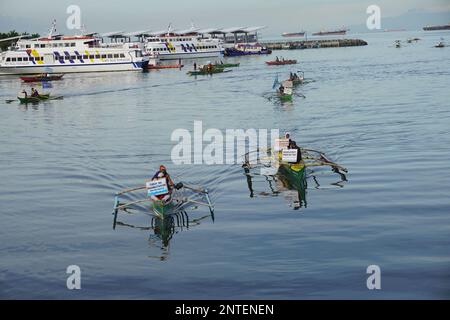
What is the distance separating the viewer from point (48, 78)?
336 ft

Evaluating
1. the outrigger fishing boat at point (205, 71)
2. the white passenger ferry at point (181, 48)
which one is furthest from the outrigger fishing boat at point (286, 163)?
the white passenger ferry at point (181, 48)

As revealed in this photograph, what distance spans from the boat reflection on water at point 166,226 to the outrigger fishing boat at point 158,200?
9.7 inches

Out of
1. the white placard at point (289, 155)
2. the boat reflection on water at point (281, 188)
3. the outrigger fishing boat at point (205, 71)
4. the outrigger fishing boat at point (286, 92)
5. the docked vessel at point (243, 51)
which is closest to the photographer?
the boat reflection on water at point (281, 188)

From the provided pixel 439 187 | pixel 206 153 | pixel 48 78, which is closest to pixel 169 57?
pixel 48 78

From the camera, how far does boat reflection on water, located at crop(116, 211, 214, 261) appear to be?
2344 centimetres

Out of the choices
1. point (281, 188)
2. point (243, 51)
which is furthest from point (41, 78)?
point (243, 51)

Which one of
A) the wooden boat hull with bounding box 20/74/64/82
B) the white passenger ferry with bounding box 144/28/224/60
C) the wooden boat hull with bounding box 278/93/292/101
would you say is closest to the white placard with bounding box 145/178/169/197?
the wooden boat hull with bounding box 278/93/292/101

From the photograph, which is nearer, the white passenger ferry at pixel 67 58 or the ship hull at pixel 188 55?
the white passenger ferry at pixel 67 58

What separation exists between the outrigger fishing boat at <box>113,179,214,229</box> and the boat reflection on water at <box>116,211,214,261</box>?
0.25m

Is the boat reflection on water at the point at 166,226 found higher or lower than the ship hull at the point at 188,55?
lower

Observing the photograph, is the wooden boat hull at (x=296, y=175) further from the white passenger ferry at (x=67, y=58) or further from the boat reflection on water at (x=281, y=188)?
the white passenger ferry at (x=67, y=58)

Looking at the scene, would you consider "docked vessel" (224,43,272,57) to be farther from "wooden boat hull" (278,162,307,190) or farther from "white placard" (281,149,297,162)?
"white placard" (281,149,297,162)

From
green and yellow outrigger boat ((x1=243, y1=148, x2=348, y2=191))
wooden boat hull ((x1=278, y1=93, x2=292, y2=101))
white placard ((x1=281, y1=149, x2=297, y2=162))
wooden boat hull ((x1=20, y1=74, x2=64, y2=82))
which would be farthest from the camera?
wooden boat hull ((x1=20, y1=74, x2=64, y2=82))

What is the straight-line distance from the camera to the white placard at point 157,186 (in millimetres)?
24341
